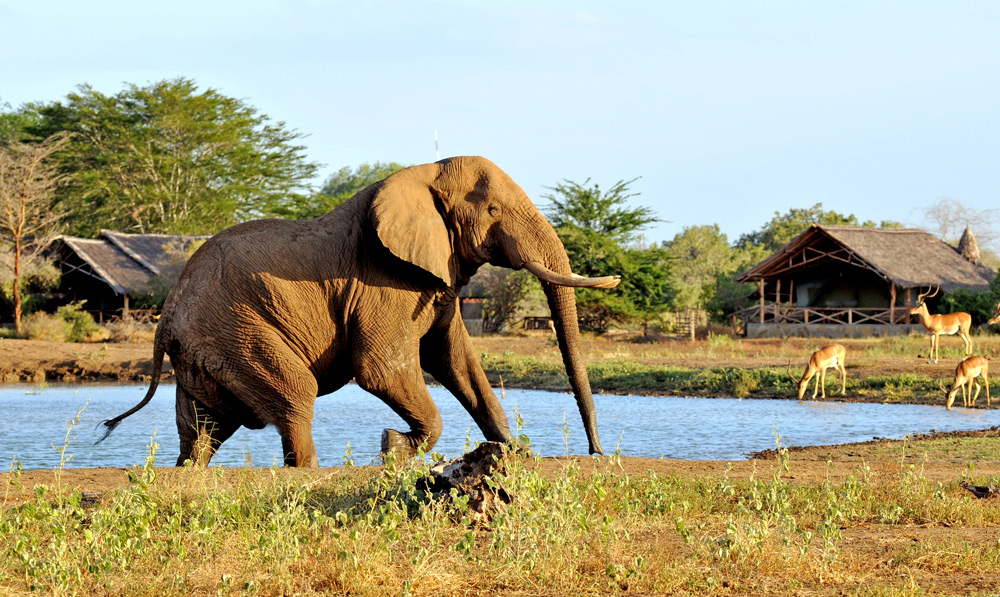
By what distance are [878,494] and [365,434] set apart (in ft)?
27.5

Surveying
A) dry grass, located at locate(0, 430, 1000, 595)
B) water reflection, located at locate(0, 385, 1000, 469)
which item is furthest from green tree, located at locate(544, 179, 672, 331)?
dry grass, located at locate(0, 430, 1000, 595)

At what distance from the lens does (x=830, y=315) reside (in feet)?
125

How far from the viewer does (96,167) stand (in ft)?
172

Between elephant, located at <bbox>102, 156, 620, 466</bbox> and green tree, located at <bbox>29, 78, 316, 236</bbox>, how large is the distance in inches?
1736

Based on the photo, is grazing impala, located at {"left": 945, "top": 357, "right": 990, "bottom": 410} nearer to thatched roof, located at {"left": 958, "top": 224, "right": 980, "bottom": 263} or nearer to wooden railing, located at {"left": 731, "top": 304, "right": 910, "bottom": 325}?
wooden railing, located at {"left": 731, "top": 304, "right": 910, "bottom": 325}

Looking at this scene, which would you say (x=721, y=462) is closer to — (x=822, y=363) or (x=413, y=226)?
(x=413, y=226)

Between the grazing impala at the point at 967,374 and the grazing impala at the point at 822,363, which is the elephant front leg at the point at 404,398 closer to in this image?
the grazing impala at the point at 967,374

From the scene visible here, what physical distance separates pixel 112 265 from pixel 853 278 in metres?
26.9

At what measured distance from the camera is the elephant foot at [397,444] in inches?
318

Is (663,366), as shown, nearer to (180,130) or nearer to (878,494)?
(878,494)

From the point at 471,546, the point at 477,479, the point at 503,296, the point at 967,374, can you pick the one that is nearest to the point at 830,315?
the point at 503,296

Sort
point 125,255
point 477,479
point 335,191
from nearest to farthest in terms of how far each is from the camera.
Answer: point 477,479, point 125,255, point 335,191

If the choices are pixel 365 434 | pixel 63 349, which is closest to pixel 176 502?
pixel 365 434

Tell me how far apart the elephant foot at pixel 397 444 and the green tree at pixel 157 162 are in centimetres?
4438
